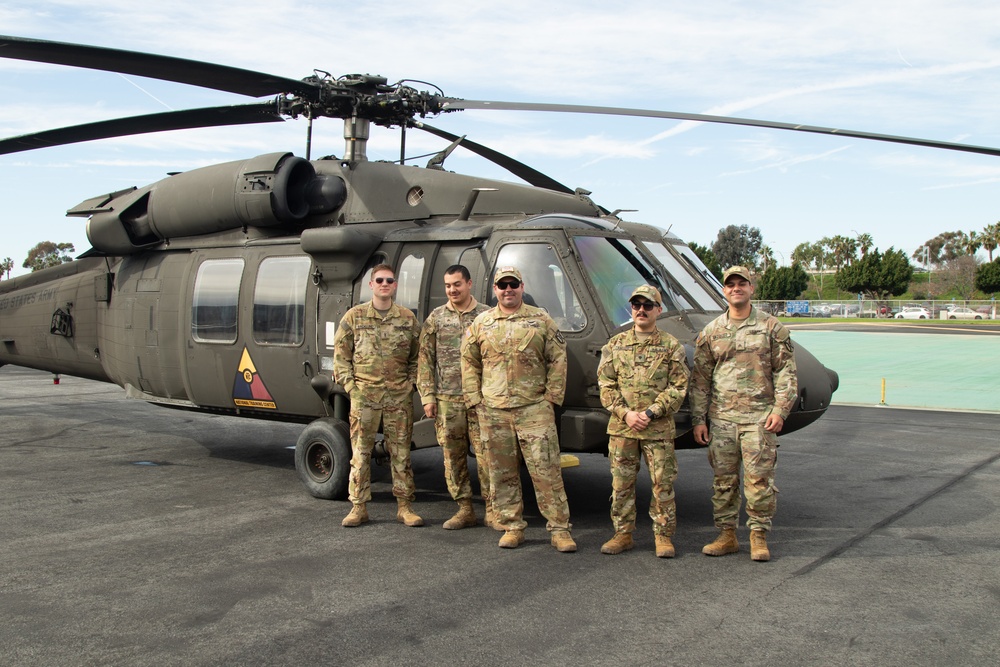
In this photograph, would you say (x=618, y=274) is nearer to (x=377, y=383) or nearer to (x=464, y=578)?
(x=377, y=383)

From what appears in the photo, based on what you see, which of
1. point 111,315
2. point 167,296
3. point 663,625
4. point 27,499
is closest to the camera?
point 663,625

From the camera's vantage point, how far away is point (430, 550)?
5.62 metres

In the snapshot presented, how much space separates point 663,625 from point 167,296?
243 inches

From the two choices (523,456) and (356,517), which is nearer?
(523,456)

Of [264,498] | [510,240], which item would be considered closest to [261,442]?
[264,498]

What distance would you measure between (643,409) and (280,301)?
146 inches

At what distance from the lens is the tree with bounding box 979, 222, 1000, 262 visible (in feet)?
324

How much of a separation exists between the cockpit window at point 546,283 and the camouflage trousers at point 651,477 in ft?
3.32

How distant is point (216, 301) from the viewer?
8.13 meters

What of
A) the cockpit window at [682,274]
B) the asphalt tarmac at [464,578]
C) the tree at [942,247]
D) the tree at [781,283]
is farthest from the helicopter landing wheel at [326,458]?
the tree at [942,247]

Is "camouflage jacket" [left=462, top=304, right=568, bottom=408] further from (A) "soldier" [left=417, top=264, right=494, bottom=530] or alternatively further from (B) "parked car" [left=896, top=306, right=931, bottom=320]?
(B) "parked car" [left=896, top=306, right=931, bottom=320]

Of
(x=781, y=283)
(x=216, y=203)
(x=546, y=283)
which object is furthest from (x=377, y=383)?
(x=781, y=283)

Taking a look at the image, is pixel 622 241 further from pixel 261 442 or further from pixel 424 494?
pixel 261 442

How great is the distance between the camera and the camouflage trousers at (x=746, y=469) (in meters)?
5.30
